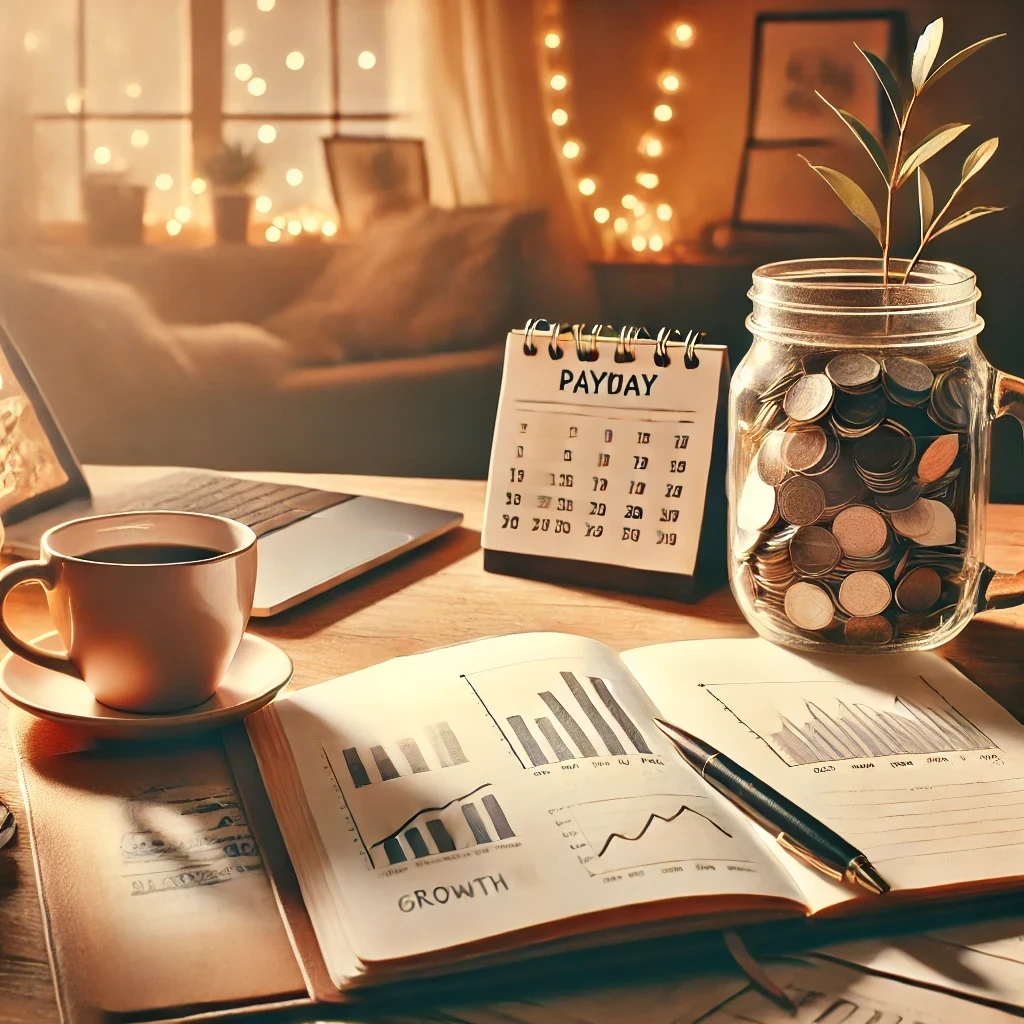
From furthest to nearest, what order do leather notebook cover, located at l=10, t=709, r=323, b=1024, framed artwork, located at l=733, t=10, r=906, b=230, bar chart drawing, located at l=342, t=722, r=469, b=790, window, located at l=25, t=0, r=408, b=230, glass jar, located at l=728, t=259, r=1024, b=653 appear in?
window, located at l=25, t=0, r=408, b=230 → framed artwork, located at l=733, t=10, r=906, b=230 → glass jar, located at l=728, t=259, r=1024, b=653 → bar chart drawing, located at l=342, t=722, r=469, b=790 → leather notebook cover, located at l=10, t=709, r=323, b=1024

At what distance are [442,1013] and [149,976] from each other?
0.11 meters

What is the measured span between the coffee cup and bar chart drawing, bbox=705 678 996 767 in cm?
30

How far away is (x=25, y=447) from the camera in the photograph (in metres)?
0.99

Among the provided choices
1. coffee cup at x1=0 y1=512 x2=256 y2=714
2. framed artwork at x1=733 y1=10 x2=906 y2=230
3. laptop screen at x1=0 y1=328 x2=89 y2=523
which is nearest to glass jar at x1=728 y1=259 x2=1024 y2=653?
coffee cup at x1=0 y1=512 x2=256 y2=714

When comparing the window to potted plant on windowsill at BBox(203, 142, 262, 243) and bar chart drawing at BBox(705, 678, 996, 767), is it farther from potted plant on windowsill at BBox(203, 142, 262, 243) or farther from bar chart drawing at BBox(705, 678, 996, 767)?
bar chart drawing at BBox(705, 678, 996, 767)

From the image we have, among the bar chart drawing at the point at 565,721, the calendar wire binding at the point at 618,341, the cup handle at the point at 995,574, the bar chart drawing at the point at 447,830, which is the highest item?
the calendar wire binding at the point at 618,341

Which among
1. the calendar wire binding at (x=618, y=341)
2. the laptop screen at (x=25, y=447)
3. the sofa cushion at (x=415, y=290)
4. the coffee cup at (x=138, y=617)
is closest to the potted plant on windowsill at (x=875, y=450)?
the calendar wire binding at (x=618, y=341)

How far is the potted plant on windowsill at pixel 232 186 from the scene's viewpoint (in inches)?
73.3

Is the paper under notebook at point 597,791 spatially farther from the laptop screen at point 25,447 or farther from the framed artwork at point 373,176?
the framed artwork at point 373,176

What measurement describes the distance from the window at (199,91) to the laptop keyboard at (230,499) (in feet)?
2.85

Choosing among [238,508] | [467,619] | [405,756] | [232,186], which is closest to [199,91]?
[232,186]

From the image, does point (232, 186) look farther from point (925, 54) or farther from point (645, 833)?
point (645, 833)

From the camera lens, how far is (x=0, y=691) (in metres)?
0.63

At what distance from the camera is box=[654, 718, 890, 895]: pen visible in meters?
0.49
